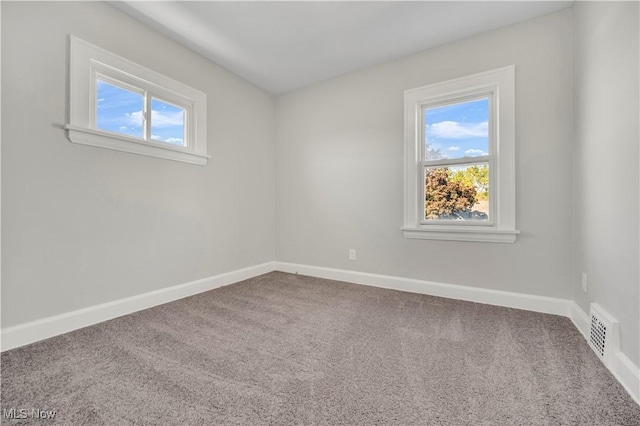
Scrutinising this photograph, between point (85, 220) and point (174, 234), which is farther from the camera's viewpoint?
point (174, 234)

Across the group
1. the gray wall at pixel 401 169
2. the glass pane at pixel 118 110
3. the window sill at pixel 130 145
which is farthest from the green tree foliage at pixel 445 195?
the glass pane at pixel 118 110

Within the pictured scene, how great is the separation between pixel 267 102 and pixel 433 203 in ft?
8.60

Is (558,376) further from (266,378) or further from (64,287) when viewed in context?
(64,287)

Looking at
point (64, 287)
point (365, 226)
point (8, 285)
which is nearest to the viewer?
point (8, 285)

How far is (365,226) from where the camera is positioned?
3.22 metres

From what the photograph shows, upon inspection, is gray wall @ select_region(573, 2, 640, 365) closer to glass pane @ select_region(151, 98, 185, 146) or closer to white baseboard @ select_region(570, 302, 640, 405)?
white baseboard @ select_region(570, 302, 640, 405)

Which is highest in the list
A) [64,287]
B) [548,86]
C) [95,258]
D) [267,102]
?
[267,102]

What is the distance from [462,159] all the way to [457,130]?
0.32 m

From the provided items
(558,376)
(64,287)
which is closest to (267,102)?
(64,287)

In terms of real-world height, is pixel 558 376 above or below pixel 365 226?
→ below

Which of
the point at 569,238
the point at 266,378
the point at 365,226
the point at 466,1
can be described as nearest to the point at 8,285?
the point at 266,378

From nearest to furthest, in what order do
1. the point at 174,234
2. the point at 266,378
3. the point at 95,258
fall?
1. the point at 266,378
2. the point at 95,258
3. the point at 174,234

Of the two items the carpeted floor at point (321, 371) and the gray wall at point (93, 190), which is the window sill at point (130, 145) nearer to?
the gray wall at point (93, 190)

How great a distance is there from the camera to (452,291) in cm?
268
